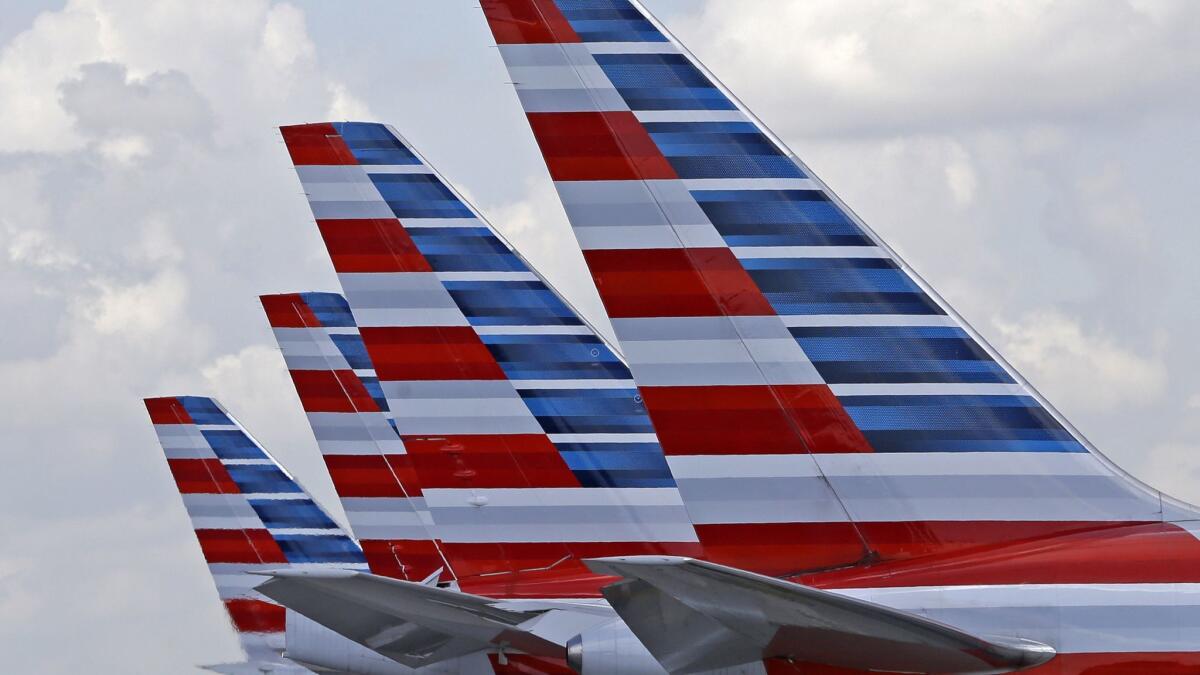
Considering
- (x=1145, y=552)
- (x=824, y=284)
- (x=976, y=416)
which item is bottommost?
(x=1145, y=552)

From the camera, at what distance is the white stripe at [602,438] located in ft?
53.3

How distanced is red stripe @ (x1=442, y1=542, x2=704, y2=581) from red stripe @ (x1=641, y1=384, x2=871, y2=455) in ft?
19.5

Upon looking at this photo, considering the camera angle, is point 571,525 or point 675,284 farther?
point 571,525

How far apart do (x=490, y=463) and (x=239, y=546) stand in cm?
1441

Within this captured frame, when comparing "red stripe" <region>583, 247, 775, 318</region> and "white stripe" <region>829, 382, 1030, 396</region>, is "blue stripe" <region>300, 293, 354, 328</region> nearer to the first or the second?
"red stripe" <region>583, 247, 775, 318</region>

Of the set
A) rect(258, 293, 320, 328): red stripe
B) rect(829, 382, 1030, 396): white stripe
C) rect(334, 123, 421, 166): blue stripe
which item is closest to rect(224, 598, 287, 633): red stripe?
rect(258, 293, 320, 328): red stripe

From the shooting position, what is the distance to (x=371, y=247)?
1723 cm

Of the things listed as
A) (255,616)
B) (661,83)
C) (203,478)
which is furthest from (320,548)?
(661,83)

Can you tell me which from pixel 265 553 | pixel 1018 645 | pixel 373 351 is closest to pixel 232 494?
pixel 265 553

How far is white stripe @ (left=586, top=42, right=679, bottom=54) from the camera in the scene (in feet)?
33.4

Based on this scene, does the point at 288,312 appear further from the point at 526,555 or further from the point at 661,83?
the point at 661,83

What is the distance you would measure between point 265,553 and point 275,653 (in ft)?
5.86

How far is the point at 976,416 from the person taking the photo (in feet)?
30.8

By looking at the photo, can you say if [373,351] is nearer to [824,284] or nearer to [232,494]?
[824,284]
